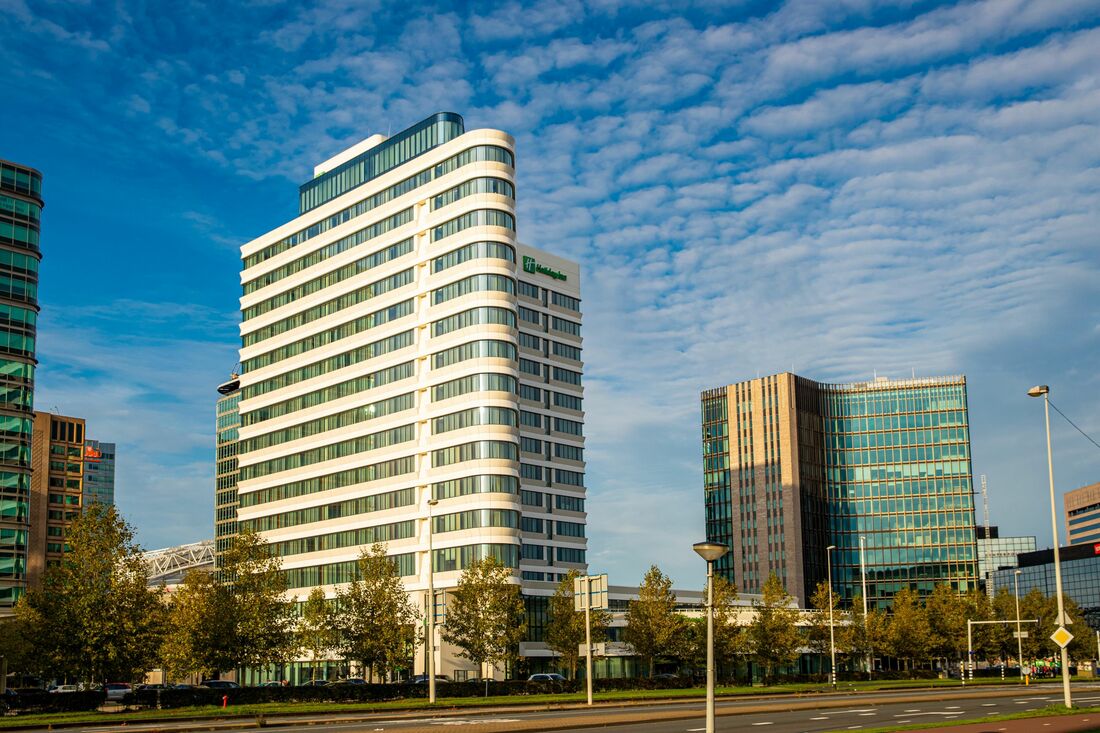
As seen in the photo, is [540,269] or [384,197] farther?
[540,269]

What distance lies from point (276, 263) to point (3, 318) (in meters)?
36.8

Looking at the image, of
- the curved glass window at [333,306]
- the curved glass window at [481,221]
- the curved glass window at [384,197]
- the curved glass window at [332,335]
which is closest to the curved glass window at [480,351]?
the curved glass window at [332,335]

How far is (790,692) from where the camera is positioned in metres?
76.7

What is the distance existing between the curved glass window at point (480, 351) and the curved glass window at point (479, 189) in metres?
16.4

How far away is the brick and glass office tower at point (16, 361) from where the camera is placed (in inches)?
4481

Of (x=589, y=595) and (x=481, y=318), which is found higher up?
(x=481, y=318)

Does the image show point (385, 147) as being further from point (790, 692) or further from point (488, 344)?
point (790, 692)

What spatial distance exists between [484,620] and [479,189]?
158 feet

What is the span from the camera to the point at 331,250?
134m

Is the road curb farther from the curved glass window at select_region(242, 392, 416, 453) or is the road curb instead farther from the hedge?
the curved glass window at select_region(242, 392, 416, 453)

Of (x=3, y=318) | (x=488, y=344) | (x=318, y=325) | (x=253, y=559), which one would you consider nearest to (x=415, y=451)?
(x=488, y=344)

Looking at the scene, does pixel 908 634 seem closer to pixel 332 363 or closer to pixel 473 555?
pixel 473 555

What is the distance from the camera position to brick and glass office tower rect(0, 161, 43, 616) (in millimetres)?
113812

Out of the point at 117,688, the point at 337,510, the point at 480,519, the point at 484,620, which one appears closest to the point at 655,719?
the point at 484,620
